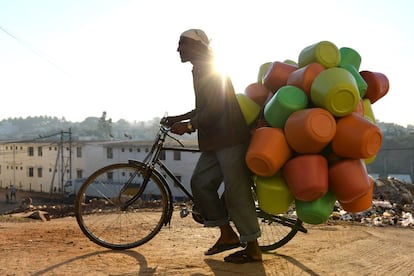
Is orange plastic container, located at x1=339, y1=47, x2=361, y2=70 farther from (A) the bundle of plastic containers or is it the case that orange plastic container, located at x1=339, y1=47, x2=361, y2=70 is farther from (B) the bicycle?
(B) the bicycle

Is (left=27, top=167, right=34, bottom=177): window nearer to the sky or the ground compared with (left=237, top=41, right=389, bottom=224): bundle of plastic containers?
nearer to the ground

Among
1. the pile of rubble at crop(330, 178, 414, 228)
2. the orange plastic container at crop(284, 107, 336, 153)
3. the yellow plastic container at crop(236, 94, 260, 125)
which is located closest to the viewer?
the orange plastic container at crop(284, 107, 336, 153)

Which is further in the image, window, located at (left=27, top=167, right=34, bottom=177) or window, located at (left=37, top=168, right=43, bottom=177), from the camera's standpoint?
window, located at (left=27, top=167, right=34, bottom=177)

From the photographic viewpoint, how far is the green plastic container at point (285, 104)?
287cm

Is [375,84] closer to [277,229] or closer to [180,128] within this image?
[180,128]

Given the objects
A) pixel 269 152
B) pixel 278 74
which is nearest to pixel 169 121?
pixel 278 74

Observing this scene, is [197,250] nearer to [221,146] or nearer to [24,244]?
[221,146]

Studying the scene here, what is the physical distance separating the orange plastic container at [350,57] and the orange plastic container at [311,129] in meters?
0.73

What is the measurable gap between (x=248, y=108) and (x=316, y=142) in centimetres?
86

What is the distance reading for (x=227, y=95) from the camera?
329cm

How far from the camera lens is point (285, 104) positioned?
2867 mm

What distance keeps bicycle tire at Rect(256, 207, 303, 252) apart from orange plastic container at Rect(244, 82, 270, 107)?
102 centimetres

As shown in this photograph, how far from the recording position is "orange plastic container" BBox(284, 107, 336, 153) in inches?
107

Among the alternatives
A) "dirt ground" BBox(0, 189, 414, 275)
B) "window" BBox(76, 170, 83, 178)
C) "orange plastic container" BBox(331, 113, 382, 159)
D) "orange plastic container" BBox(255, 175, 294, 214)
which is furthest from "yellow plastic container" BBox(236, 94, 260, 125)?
"window" BBox(76, 170, 83, 178)
